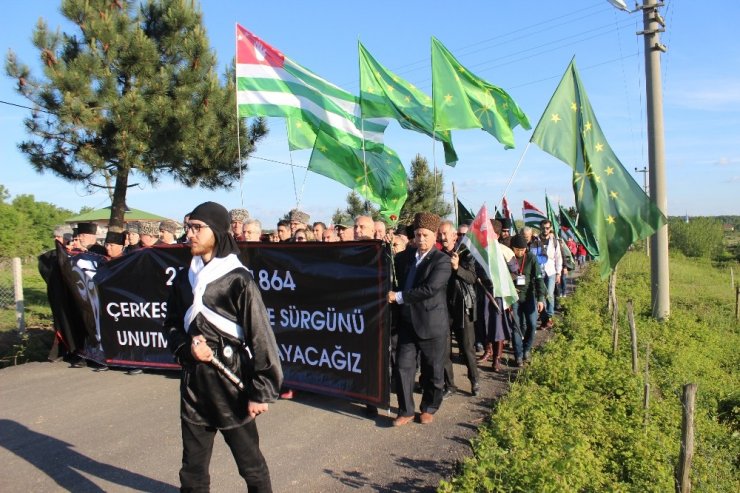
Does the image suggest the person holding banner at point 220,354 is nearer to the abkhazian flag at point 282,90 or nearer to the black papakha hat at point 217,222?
the black papakha hat at point 217,222

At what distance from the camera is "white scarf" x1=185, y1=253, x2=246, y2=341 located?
3.27 metres

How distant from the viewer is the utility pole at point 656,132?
11844mm

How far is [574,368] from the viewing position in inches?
282

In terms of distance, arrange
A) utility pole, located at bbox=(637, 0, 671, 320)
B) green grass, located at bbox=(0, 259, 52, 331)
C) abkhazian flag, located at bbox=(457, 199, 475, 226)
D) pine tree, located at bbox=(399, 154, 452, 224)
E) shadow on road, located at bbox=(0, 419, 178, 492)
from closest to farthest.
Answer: shadow on road, located at bbox=(0, 419, 178, 492) → green grass, located at bbox=(0, 259, 52, 331) → utility pole, located at bbox=(637, 0, 671, 320) → abkhazian flag, located at bbox=(457, 199, 475, 226) → pine tree, located at bbox=(399, 154, 452, 224)

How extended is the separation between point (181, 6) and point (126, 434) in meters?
9.28

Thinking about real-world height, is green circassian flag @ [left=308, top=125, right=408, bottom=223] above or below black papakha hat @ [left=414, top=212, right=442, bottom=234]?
above

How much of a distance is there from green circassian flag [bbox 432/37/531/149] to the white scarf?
4.25 m

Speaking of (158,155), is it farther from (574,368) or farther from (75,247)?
(574,368)

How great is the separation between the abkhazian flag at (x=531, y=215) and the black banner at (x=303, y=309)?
11647 millimetres

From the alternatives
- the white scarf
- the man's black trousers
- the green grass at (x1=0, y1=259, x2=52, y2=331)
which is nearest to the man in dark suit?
the man's black trousers

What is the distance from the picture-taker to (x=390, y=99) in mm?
7410

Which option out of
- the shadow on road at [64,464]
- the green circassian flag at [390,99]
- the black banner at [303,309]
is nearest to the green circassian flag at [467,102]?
the green circassian flag at [390,99]

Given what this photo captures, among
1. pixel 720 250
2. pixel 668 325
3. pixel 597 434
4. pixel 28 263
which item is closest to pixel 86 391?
pixel 597 434

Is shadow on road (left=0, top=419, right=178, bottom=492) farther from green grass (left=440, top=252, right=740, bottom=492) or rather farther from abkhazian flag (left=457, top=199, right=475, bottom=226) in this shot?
abkhazian flag (left=457, top=199, right=475, bottom=226)
